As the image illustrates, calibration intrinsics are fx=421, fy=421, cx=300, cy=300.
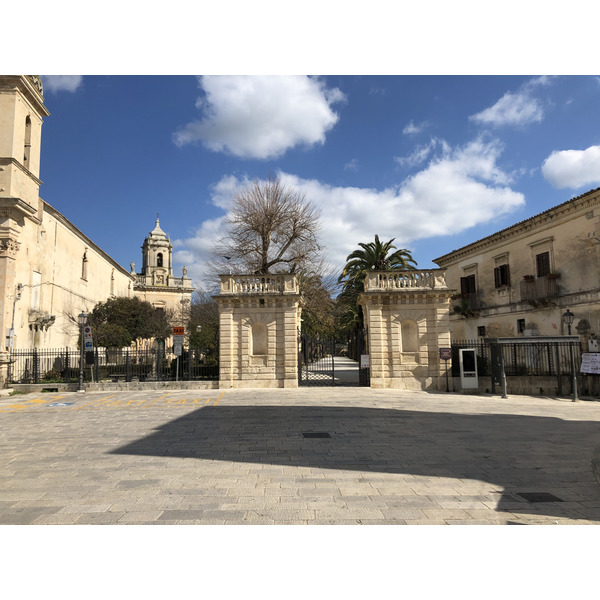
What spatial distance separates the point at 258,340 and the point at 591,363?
13157 mm

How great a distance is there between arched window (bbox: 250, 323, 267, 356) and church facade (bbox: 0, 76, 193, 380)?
1220cm

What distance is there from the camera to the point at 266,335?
18.5 m

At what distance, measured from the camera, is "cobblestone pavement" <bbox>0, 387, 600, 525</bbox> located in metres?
4.49

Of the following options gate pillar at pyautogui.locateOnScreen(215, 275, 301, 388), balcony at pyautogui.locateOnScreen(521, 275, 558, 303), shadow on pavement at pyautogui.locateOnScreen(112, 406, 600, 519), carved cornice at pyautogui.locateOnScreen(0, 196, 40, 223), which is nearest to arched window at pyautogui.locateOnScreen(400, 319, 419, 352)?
gate pillar at pyautogui.locateOnScreen(215, 275, 301, 388)

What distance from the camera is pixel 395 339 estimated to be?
1798 centimetres

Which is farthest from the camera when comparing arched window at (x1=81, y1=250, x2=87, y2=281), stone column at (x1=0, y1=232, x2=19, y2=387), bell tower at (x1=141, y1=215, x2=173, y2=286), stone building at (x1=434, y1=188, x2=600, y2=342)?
bell tower at (x1=141, y1=215, x2=173, y2=286)

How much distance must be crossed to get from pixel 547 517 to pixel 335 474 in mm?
2573

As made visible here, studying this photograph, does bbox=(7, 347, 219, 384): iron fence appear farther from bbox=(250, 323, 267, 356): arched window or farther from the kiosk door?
the kiosk door

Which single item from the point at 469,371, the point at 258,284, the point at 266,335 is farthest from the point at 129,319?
the point at 469,371

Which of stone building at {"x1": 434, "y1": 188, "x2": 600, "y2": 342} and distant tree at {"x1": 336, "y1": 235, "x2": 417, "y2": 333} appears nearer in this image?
stone building at {"x1": 434, "y1": 188, "x2": 600, "y2": 342}

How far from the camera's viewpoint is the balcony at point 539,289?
22.5 meters

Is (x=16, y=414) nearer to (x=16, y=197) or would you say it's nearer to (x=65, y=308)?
(x=16, y=197)

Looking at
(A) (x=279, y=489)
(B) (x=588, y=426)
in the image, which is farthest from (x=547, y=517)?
(B) (x=588, y=426)

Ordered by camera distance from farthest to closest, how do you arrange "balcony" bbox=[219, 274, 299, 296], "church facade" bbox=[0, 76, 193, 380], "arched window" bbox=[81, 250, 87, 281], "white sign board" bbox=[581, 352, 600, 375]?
"arched window" bbox=[81, 250, 87, 281], "church facade" bbox=[0, 76, 193, 380], "balcony" bbox=[219, 274, 299, 296], "white sign board" bbox=[581, 352, 600, 375]
